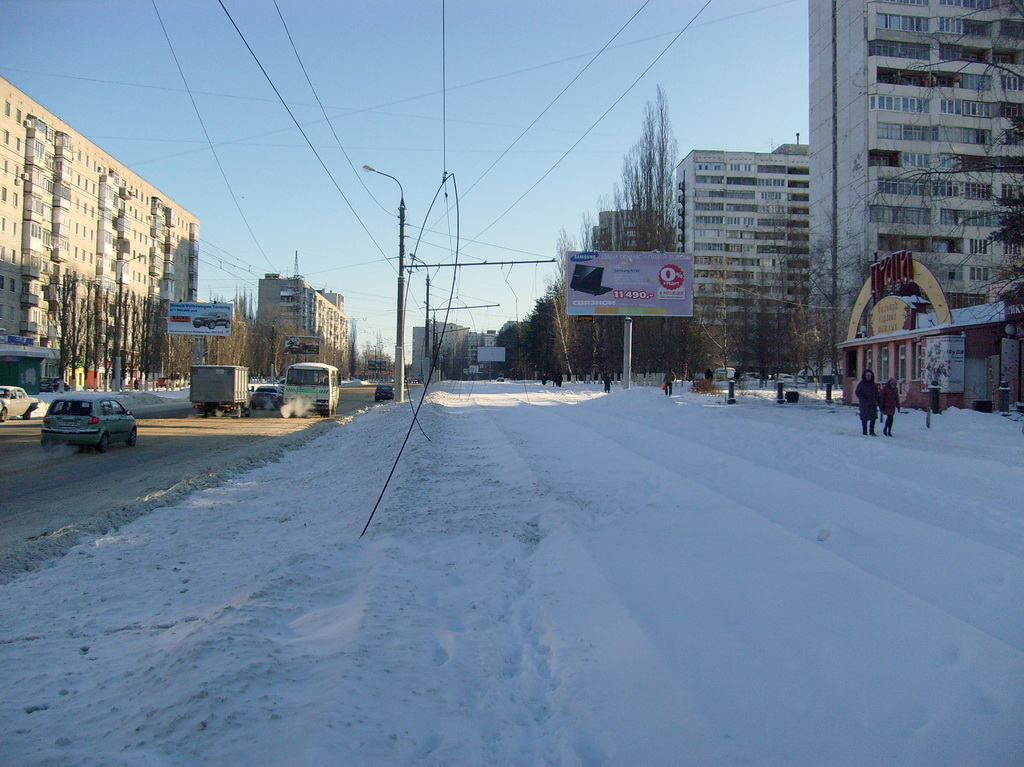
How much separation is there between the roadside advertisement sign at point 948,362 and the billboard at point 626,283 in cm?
1206

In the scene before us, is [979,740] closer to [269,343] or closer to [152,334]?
[152,334]

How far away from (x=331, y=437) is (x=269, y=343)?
7316 centimetres

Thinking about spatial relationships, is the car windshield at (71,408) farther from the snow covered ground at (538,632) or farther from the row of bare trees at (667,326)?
the row of bare trees at (667,326)

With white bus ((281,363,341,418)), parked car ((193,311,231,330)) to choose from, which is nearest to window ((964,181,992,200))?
white bus ((281,363,341,418))

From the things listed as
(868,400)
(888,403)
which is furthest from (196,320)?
(888,403)

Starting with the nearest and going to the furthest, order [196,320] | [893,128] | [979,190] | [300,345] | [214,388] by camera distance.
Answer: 1. [979,190]
2. [214,388]
3. [196,320]
4. [893,128]
5. [300,345]

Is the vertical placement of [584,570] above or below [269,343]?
below

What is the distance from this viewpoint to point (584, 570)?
6309 millimetres

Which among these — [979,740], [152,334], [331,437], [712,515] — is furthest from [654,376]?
[979,740]

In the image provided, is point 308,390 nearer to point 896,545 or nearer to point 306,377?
point 306,377

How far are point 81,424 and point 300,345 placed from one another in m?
57.4

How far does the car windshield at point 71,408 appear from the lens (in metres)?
18.7

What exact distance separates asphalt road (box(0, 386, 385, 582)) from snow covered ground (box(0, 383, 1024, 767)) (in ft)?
2.42

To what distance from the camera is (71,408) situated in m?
18.8
